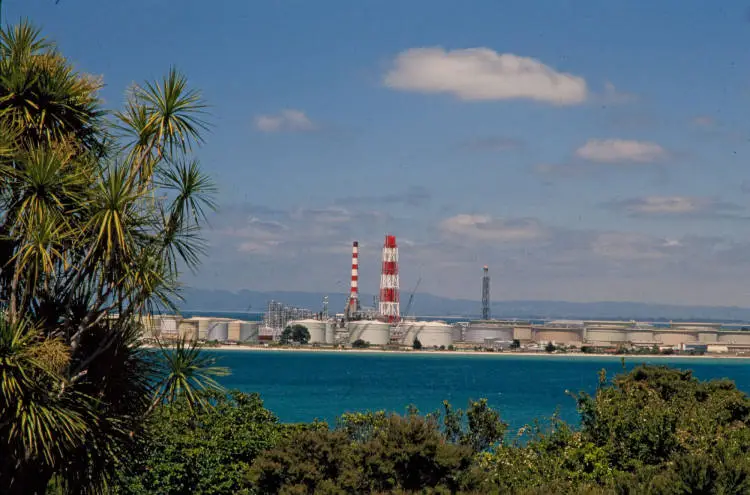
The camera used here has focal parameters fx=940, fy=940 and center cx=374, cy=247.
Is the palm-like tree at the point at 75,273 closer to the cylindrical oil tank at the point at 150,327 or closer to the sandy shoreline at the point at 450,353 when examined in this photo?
the cylindrical oil tank at the point at 150,327

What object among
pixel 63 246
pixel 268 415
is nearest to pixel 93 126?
pixel 63 246

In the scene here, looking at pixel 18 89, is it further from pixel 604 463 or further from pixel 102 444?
pixel 604 463

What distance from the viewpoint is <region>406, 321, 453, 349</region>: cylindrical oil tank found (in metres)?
180

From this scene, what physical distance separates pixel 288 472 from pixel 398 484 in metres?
2.12

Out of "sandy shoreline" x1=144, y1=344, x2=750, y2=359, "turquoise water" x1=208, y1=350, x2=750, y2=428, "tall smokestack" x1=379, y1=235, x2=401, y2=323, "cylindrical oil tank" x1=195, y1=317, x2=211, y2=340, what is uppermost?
"tall smokestack" x1=379, y1=235, x2=401, y2=323

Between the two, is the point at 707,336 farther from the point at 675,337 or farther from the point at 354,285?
the point at 354,285

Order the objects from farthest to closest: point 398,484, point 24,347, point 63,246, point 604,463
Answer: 1. point 604,463
2. point 398,484
3. point 63,246
4. point 24,347

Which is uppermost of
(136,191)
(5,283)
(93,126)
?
(93,126)

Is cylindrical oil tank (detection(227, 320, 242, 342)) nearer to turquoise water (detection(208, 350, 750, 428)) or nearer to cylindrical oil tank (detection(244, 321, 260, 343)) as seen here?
cylindrical oil tank (detection(244, 321, 260, 343))

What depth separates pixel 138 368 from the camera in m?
11.3

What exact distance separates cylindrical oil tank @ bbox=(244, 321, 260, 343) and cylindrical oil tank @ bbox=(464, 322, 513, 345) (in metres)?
43.5

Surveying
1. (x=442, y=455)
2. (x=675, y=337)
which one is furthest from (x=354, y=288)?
(x=442, y=455)

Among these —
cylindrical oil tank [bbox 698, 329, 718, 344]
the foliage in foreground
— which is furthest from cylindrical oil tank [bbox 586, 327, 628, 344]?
the foliage in foreground

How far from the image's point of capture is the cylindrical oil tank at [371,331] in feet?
563
